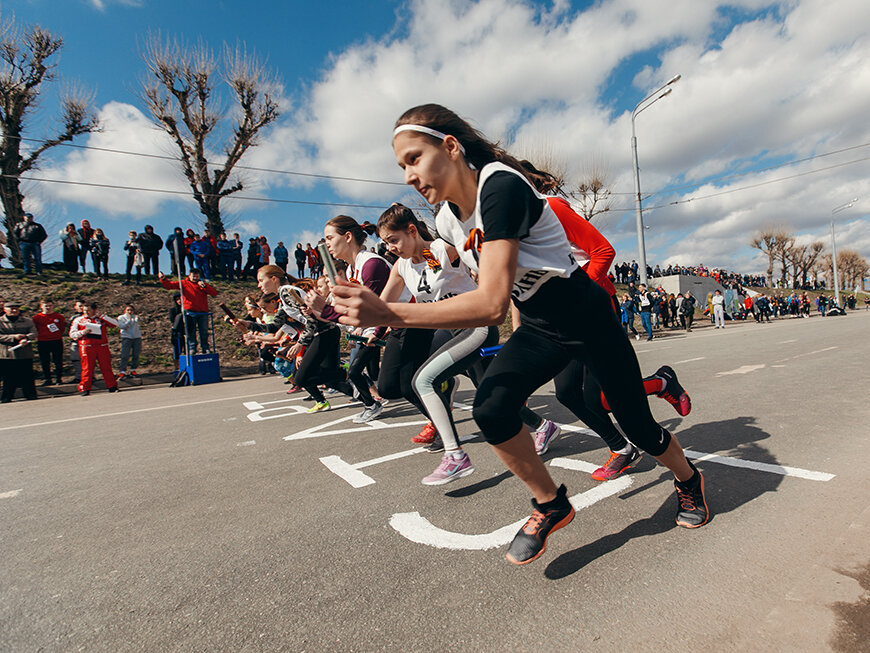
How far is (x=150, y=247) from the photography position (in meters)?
16.7

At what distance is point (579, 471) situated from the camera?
3.18 m

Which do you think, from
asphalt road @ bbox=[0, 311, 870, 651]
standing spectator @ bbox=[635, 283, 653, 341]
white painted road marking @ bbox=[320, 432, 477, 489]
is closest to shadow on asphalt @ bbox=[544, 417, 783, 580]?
asphalt road @ bbox=[0, 311, 870, 651]

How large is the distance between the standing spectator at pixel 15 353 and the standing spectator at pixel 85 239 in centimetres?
816

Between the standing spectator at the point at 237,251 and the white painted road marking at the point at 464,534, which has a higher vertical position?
the standing spectator at the point at 237,251

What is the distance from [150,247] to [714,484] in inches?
719

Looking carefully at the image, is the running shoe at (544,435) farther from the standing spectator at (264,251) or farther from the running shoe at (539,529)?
the standing spectator at (264,251)

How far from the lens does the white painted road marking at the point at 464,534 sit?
87.1 inches

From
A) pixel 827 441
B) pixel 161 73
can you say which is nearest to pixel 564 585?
pixel 827 441

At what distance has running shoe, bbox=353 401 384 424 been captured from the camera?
5.38m

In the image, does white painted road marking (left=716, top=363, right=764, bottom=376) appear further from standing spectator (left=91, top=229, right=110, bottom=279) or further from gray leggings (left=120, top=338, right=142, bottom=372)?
standing spectator (left=91, top=229, right=110, bottom=279)

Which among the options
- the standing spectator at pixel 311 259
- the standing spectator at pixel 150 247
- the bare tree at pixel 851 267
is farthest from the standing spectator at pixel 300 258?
the bare tree at pixel 851 267

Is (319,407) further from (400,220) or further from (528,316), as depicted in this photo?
(528,316)

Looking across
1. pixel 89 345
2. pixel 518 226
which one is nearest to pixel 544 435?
pixel 518 226

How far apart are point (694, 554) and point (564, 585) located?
1.98ft
